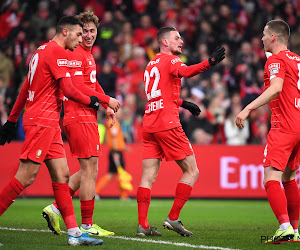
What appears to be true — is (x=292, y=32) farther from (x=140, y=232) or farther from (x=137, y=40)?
(x=140, y=232)

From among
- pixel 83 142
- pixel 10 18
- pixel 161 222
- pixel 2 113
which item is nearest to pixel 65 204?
pixel 83 142

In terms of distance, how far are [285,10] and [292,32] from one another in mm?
820

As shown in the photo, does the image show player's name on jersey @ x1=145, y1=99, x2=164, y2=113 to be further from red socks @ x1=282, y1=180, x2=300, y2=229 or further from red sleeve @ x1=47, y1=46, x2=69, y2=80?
red socks @ x1=282, y1=180, x2=300, y2=229

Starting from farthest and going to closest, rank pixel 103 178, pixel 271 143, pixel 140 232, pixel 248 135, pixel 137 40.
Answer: pixel 137 40, pixel 248 135, pixel 103 178, pixel 140 232, pixel 271 143

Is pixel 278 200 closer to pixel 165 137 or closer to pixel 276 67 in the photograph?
pixel 276 67

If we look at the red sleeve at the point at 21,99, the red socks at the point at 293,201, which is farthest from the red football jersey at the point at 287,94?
the red sleeve at the point at 21,99

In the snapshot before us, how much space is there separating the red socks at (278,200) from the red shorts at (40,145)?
228 centimetres

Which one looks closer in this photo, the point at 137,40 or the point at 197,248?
the point at 197,248

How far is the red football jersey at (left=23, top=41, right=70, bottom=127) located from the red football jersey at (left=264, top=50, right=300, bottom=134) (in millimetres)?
2250

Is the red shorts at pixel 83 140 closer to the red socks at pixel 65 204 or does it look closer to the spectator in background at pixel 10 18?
the red socks at pixel 65 204

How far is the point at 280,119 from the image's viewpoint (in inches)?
261

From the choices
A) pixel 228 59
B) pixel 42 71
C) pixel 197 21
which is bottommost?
pixel 42 71

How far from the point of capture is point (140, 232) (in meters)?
7.20

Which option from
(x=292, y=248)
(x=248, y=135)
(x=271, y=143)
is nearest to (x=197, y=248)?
(x=292, y=248)
